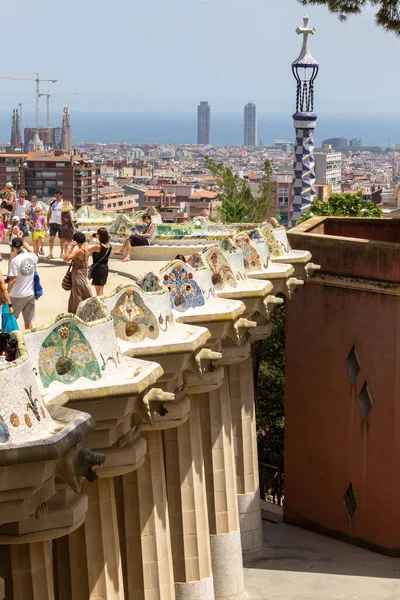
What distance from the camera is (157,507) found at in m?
14.4

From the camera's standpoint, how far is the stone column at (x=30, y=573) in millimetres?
11078

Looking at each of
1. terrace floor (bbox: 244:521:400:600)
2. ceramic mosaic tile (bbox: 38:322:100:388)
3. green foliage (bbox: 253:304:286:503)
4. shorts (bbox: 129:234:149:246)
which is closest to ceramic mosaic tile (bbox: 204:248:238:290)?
terrace floor (bbox: 244:521:400:600)

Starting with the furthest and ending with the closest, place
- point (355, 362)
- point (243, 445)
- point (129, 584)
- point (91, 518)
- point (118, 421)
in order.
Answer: point (355, 362)
point (243, 445)
point (129, 584)
point (91, 518)
point (118, 421)

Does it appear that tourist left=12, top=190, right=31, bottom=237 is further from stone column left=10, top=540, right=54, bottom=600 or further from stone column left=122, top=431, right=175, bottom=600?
stone column left=10, top=540, right=54, bottom=600

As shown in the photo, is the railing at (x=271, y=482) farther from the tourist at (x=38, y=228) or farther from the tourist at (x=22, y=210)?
the tourist at (x=22, y=210)

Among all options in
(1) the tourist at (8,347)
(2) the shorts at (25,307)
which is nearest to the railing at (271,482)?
(2) the shorts at (25,307)

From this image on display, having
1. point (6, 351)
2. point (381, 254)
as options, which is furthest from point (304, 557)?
point (6, 351)

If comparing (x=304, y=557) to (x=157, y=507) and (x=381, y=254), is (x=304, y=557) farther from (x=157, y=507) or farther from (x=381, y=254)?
(x=157, y=507)

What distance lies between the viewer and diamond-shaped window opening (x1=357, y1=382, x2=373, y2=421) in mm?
20875

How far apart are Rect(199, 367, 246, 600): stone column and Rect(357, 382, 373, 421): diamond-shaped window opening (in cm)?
355

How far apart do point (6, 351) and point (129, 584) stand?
198 inches

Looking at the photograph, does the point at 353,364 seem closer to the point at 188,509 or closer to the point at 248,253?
the point at 248,253

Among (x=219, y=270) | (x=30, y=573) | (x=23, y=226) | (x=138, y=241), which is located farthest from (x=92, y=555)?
(x=23, y=226)

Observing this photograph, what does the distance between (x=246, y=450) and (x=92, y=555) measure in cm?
732
